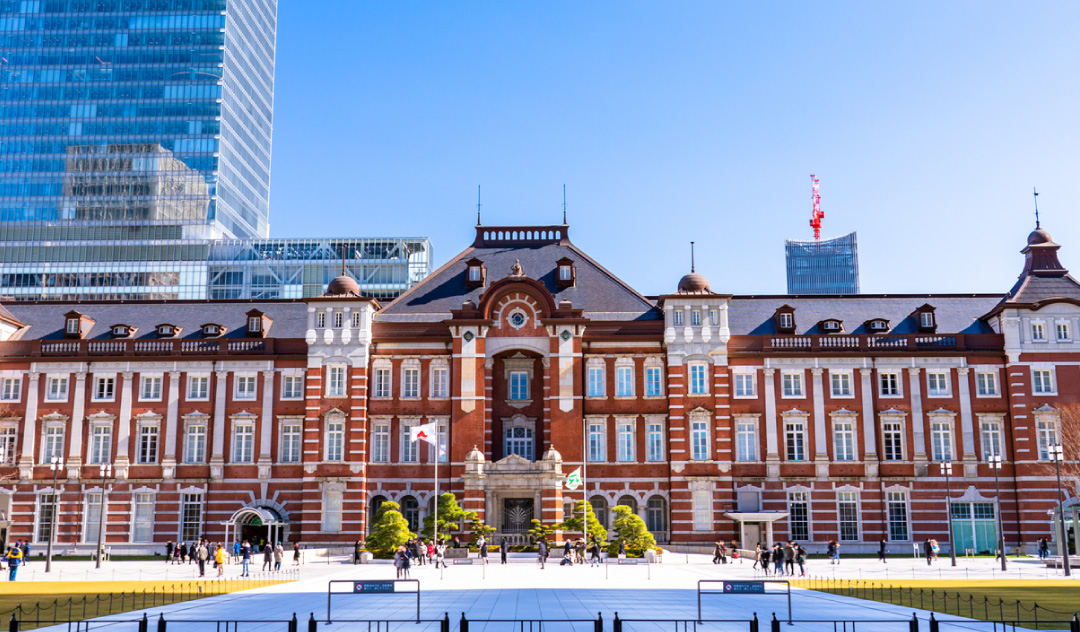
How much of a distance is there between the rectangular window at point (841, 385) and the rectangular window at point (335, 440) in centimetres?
3160

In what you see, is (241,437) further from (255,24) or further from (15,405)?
(255,24)

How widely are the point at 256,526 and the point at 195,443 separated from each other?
672cm

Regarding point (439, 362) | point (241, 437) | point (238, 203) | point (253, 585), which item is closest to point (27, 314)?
point (241, 437)

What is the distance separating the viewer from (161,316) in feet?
231

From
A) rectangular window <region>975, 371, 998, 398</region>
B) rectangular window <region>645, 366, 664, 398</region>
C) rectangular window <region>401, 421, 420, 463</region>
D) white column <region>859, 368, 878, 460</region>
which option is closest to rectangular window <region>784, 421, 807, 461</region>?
white column <region>859, 368, 878, 460</region>

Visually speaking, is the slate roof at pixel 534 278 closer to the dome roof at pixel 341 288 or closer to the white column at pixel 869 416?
the dome roof at pixel 341 288

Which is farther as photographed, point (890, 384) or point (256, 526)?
point (890, 384)

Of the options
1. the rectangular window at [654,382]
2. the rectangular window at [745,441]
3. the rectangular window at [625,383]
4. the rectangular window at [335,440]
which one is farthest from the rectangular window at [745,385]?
the rectangular window at [335,440]

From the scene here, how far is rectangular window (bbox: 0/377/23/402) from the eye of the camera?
6512cm

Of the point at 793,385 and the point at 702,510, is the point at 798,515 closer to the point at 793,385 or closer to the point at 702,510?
the point at 702,510

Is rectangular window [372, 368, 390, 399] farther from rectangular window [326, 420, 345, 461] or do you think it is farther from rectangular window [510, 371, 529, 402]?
rectangular window [510, 371, 529, 402]

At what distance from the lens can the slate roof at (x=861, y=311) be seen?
66562mm

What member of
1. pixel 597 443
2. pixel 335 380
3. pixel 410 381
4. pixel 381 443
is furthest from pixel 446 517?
pixel 335 380

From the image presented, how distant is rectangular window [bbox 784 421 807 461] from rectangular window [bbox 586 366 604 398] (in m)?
12.0
